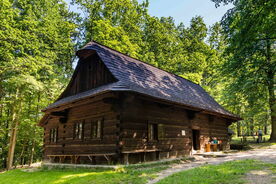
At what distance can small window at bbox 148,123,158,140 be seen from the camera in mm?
10961

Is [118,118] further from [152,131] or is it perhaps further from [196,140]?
[196,140]

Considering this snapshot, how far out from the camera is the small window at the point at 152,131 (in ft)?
36.0

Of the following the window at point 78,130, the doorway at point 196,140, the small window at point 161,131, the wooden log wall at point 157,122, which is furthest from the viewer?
the doorway at point 196,140

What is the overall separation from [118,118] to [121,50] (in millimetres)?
16397

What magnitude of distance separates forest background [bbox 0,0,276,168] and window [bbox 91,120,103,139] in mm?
7890

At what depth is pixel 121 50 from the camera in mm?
24891

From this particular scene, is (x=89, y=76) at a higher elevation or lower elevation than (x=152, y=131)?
higher

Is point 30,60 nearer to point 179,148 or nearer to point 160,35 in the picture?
point 179,148

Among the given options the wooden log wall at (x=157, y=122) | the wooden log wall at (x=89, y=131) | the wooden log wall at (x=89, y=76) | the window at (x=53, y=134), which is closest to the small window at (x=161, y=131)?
the wooden log wall at (x=157, y=122)

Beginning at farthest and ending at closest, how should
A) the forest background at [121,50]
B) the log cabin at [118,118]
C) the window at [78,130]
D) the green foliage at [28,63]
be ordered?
the green foliage at [28,63] < the forest background at [121,50] < the window at [78,130] < the log cabin at [118,118]

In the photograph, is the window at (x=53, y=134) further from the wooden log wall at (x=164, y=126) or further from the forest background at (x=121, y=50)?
the wooden log wall at (x=164, y=126)

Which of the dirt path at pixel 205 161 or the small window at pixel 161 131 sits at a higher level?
the small window at pixel 161 131

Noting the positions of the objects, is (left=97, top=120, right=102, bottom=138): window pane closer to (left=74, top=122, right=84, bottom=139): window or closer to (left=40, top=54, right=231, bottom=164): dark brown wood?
(left=40, top=54, right=231, bottom=164): dark brown wood

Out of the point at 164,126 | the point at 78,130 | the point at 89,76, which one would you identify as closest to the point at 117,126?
the point at 164,126
